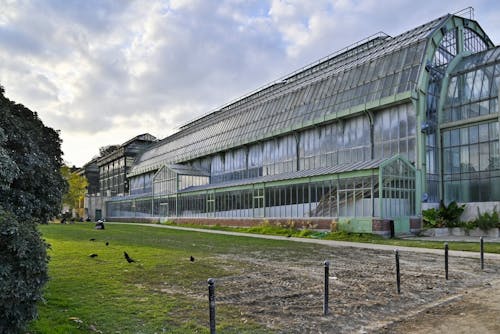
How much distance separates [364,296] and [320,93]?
35.3 m

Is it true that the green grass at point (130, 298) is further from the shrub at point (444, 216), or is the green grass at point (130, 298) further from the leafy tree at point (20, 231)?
the shrub at point (444, 216)

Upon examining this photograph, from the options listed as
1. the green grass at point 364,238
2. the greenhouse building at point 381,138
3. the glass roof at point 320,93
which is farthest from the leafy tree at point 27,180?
the glass roof at point 320,93

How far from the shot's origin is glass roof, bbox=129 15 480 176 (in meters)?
35.2

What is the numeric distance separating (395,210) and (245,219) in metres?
14.8

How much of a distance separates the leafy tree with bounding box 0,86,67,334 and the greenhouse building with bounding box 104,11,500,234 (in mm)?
24181

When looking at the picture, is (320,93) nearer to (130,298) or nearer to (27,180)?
(130,298)

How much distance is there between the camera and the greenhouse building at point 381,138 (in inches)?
1201

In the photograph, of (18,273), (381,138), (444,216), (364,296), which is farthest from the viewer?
(381,138)

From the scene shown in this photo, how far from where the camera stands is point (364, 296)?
9547 millimetres

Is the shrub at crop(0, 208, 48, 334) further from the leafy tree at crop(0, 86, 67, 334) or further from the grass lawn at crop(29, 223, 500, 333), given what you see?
the grass lawn at crop(29, 223, 500, 333)

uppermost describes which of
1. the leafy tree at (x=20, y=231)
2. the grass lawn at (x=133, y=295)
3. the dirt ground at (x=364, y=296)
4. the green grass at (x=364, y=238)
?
the leafy tree at (x=20, y=231)

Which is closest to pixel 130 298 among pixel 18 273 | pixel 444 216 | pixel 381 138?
pixel 18 273

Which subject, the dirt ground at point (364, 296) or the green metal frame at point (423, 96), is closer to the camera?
the dirt ground at point (364, 296)

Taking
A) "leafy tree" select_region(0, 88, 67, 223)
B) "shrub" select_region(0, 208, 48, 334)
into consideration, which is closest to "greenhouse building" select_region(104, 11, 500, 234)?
"leafy tree" select_region(0, 88, 67, 223)
